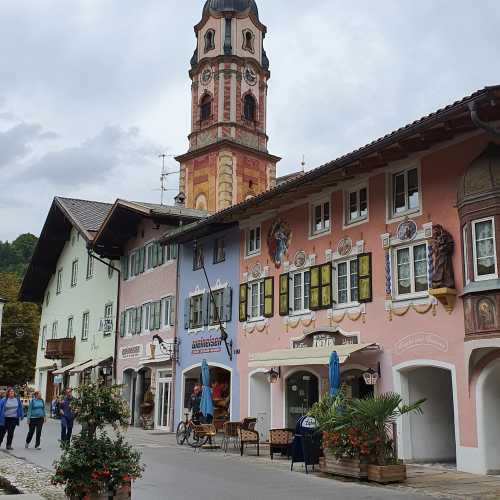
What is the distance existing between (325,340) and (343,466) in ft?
19.8

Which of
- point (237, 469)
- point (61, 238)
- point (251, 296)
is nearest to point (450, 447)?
point (237, 469)

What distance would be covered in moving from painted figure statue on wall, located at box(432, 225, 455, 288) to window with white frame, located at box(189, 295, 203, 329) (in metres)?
11.8

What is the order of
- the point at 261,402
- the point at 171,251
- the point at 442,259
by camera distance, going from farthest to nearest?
1. the point at 171,251
2. the point at 261,402
3. the point at 442,259

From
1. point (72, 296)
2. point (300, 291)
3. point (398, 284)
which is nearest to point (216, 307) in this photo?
point (300, 291)

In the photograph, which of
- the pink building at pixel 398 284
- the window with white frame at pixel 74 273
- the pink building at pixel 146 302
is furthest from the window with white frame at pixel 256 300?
the window with white frame at pixel 74 273

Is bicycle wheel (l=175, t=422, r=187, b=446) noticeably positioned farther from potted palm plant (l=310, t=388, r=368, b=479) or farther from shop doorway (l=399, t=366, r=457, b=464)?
potted palm plant (l=310, t=388, r=368, b=479)

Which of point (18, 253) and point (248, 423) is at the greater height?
point (18, 253)

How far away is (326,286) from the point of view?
19.4 meters

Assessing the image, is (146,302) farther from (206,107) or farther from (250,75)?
(250,75)

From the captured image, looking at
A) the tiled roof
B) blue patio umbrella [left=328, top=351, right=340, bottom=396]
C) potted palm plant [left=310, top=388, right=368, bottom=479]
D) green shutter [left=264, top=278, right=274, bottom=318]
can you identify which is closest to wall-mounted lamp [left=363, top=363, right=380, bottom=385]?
blue patio umbrella [left=328, top=351, right=340, bottom=396]

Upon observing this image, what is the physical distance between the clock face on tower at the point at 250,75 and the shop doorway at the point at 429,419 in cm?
3007

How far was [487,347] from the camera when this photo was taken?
14.2 m

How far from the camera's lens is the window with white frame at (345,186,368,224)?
18.6 m

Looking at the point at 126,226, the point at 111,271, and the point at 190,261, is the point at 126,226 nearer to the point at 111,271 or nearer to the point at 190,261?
the point at 111,271
